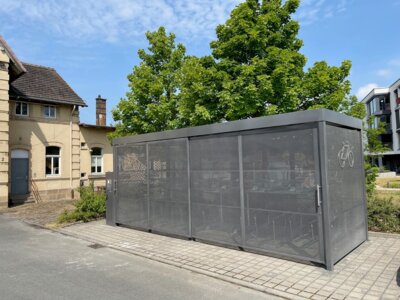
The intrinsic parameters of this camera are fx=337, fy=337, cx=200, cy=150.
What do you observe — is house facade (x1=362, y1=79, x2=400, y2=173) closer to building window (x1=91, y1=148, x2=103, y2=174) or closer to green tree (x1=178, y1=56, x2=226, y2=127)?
building window (x1=91, y1=148, x2=103, y2=174)

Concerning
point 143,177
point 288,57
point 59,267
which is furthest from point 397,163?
point 59,267

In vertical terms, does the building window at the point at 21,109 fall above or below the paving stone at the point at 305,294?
above

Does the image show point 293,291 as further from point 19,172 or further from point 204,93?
point 19,172

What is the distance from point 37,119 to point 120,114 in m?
6.00

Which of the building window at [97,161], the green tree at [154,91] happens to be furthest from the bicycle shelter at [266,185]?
the building window at [97,161]

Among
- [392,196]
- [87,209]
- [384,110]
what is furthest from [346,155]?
[384,110]

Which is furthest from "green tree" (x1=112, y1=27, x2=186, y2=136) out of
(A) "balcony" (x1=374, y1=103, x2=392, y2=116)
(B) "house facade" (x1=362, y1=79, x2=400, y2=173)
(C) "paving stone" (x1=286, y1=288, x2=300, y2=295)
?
(A) "balcony" (x1=374, y1=103, x2=392, y2=116)

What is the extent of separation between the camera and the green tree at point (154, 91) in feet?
54.3

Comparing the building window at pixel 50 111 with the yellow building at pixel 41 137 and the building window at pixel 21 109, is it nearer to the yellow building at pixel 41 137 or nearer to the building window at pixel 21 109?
the yellow building at pixel 41 137

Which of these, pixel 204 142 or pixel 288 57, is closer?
pixel 204 142

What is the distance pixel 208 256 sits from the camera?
275 inches

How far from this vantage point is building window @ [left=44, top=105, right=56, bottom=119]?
67.4ft

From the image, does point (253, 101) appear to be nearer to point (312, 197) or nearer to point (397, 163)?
point (312, 197)

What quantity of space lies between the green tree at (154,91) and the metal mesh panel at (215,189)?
7.77 m
